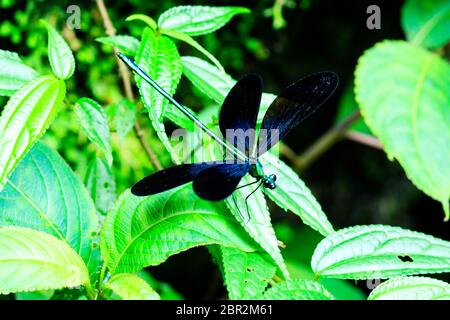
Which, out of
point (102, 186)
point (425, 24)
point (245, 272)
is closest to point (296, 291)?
point (245, 272)

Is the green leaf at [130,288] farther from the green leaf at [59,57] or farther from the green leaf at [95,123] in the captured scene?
the green leaf at [59,57]

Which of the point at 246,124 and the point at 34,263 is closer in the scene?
the point at 34,263

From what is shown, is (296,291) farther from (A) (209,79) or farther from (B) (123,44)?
(B) (123,44)

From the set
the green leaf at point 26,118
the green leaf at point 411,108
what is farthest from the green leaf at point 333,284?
the green leaf at point 26,118

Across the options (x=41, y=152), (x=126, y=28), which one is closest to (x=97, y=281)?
(x=41, y=152)

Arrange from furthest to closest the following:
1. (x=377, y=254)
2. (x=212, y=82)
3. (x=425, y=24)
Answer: (x=425, y=24), (x=212, y=82), (x=377, y=254)

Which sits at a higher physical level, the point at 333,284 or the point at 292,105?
the point at 292,105

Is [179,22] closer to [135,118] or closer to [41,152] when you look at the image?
[135,118]

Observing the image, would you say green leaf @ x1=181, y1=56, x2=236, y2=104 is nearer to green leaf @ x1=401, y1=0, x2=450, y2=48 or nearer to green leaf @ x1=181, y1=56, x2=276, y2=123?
green leaf @ x1=181, y1=56, x2=276, y2=123
